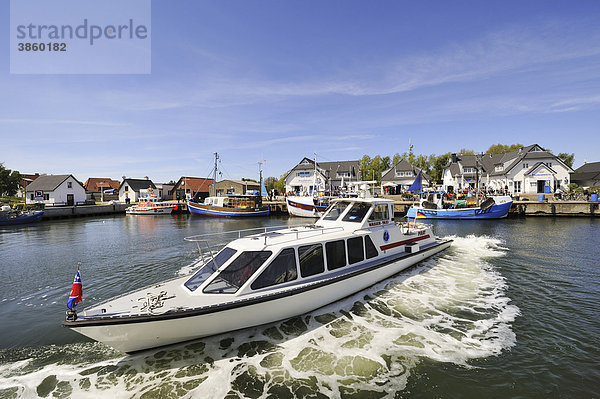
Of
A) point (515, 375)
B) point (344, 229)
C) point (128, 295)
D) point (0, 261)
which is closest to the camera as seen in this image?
point (515, 375)

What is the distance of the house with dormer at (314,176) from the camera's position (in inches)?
2244

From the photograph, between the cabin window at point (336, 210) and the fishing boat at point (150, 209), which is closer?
the cabin window at point (336, 210)

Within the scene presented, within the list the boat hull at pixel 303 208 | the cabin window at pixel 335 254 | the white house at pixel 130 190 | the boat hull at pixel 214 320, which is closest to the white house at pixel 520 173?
the boat hull at pixel 303 208

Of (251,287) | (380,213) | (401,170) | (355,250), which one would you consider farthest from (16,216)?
(401,170)

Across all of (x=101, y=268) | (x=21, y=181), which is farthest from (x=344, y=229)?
(x=21, y=181)

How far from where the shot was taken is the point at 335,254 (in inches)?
334

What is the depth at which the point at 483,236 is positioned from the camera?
20219mm

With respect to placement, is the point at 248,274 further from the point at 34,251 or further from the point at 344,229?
the point at 34,251

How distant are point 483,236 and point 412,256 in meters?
13.0

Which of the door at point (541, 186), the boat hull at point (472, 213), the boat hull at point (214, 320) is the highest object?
the door at point (541, 186)

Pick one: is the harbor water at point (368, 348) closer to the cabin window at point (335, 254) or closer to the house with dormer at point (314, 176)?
the cabin window at point (335, 254)

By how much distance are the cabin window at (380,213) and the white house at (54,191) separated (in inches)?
2347

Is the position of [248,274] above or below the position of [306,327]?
above

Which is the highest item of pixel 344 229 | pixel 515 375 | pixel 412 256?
pixel 344 229
